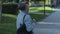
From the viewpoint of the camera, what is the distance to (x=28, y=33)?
6000 millimetres

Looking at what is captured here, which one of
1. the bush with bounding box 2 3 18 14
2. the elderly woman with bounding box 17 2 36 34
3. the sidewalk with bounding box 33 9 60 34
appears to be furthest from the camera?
the bush with bounding box 2 3 18 14

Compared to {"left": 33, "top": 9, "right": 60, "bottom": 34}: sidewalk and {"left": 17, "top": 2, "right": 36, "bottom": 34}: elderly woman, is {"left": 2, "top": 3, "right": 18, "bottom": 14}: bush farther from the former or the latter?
{"left": 17, "top": 2, "right": 36, "bottom": 34}: elderly woman

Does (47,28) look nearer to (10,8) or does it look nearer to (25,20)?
(25,20)

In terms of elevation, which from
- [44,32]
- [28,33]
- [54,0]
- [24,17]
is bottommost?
[54,0]

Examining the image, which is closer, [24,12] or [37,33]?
[24,12]

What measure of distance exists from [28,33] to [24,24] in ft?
0.89

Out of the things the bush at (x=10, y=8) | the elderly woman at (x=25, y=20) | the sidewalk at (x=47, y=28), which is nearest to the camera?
the elderly woman at (x=25, y=20)

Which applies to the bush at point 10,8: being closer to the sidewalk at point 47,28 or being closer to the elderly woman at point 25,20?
the sidewalk at point 47,28

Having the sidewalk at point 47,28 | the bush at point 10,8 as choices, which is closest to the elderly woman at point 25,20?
the sidewalk at point 47,28

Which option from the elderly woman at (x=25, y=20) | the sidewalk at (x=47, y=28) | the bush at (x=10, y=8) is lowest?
the bush at (x=10, y=8)

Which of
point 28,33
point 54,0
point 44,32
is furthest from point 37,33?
point 54,0

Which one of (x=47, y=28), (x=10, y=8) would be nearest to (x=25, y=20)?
(x=47, y=28)

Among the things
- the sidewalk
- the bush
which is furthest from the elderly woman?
the bush

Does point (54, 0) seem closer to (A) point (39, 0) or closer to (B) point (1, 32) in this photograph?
(A) point (39, 0)
